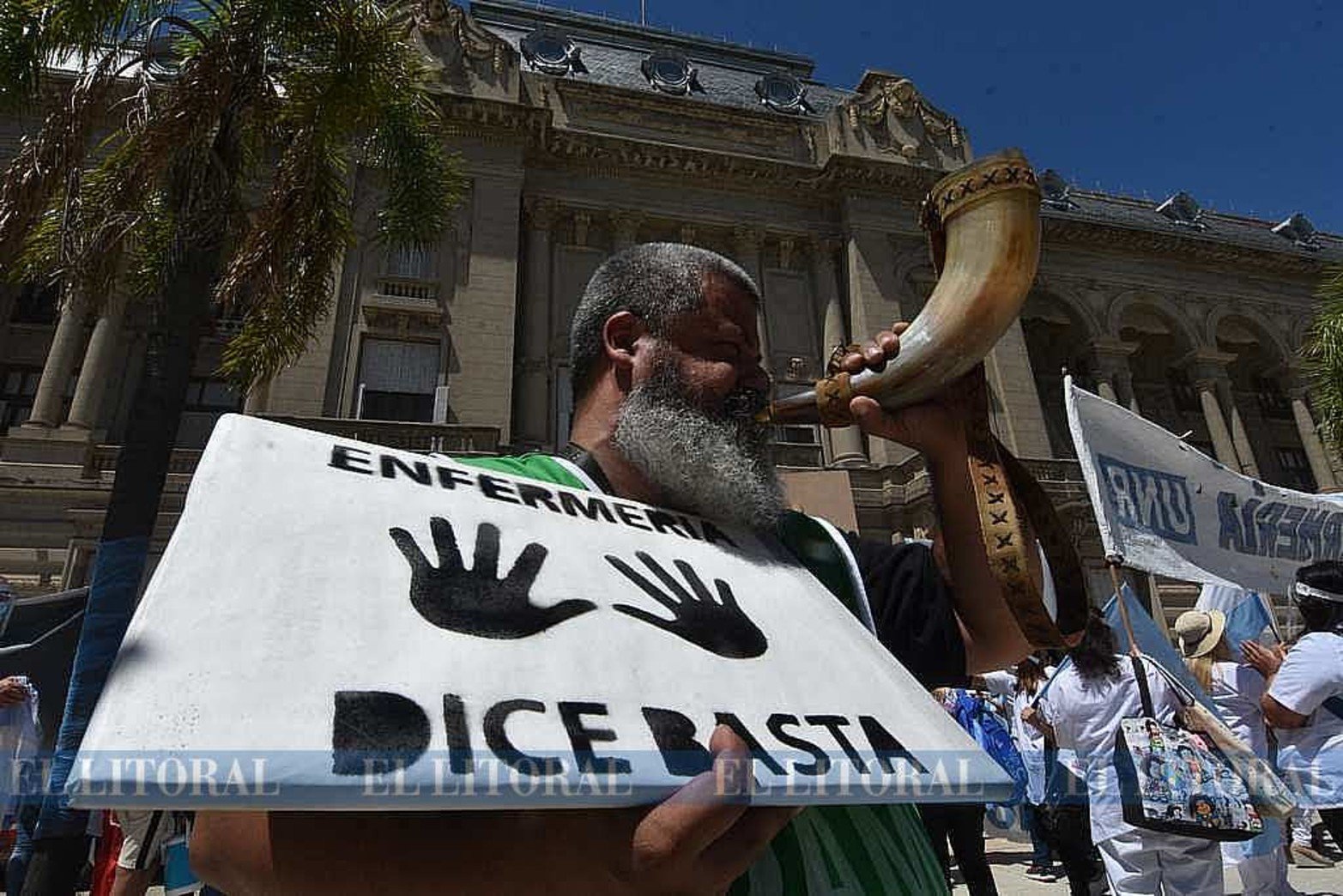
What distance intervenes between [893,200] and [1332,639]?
19169 mm

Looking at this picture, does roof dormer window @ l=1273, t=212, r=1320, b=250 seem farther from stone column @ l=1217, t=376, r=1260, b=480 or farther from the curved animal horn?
the curved animal horn

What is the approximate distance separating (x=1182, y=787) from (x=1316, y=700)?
1509mm

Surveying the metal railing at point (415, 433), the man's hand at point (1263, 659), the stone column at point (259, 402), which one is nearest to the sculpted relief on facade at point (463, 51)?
the stone column at point (259, 402)

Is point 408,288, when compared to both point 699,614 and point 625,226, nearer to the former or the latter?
point 625,226

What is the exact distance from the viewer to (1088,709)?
201 inches

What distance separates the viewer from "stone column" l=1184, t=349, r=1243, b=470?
23.5m

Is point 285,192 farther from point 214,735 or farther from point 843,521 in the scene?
point 214,735

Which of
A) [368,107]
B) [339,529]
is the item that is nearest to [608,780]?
[339,529]

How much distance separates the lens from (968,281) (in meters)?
1.53

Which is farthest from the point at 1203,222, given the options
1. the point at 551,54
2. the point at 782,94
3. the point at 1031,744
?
the point at 1031,744

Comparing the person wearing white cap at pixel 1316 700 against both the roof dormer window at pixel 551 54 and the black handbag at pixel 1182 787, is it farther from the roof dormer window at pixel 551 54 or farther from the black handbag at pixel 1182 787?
the roof dormer window at pixel 551 54

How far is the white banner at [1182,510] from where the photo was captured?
523cm

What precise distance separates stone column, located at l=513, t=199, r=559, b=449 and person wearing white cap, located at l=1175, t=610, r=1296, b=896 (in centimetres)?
Result: 1293

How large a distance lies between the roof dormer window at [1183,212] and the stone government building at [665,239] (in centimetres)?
225
